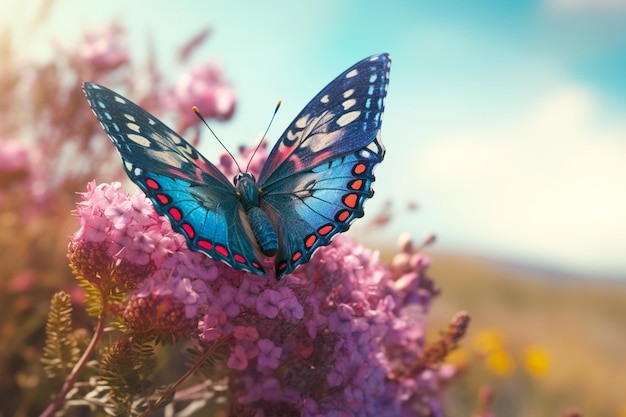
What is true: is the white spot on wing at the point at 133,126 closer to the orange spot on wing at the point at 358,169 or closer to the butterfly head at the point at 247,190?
the butterfly head at the point at 247,190

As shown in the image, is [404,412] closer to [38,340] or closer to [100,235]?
[100,235]

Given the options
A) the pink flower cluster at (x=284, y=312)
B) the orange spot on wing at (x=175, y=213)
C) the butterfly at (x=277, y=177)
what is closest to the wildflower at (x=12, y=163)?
the butterfly at (x=277, y=177)

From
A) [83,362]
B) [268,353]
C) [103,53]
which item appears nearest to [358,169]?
[268,353]

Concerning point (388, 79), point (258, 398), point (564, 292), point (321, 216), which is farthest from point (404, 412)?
point (564, 292)

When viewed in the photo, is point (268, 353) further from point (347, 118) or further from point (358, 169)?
point (347, 118)

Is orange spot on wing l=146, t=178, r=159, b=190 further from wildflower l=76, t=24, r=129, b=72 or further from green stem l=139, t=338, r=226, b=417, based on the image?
wildflower l=76, t=24, r=129, b=72

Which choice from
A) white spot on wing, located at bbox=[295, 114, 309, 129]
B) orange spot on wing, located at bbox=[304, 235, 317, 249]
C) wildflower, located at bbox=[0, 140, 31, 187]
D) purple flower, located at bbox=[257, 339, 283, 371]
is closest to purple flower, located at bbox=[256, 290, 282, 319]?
purple flower, located at bbox=[257, 339, 283, 371]

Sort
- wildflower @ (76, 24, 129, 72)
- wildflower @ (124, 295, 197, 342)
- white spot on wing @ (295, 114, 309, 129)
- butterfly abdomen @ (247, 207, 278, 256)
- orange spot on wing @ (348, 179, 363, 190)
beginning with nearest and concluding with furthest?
wildflower @ (124, 295, 197, 342) → butterfly abdomen @ (247, 207, 278, 256) → orange spot on wing @ (348, 179, 363, 190) → white spot on wing @ (295, 114, 309, 129) → wildflower @ (76, 24, 129, 72)

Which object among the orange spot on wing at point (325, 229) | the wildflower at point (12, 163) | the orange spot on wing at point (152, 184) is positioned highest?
the wildflower at point (12, 163)
